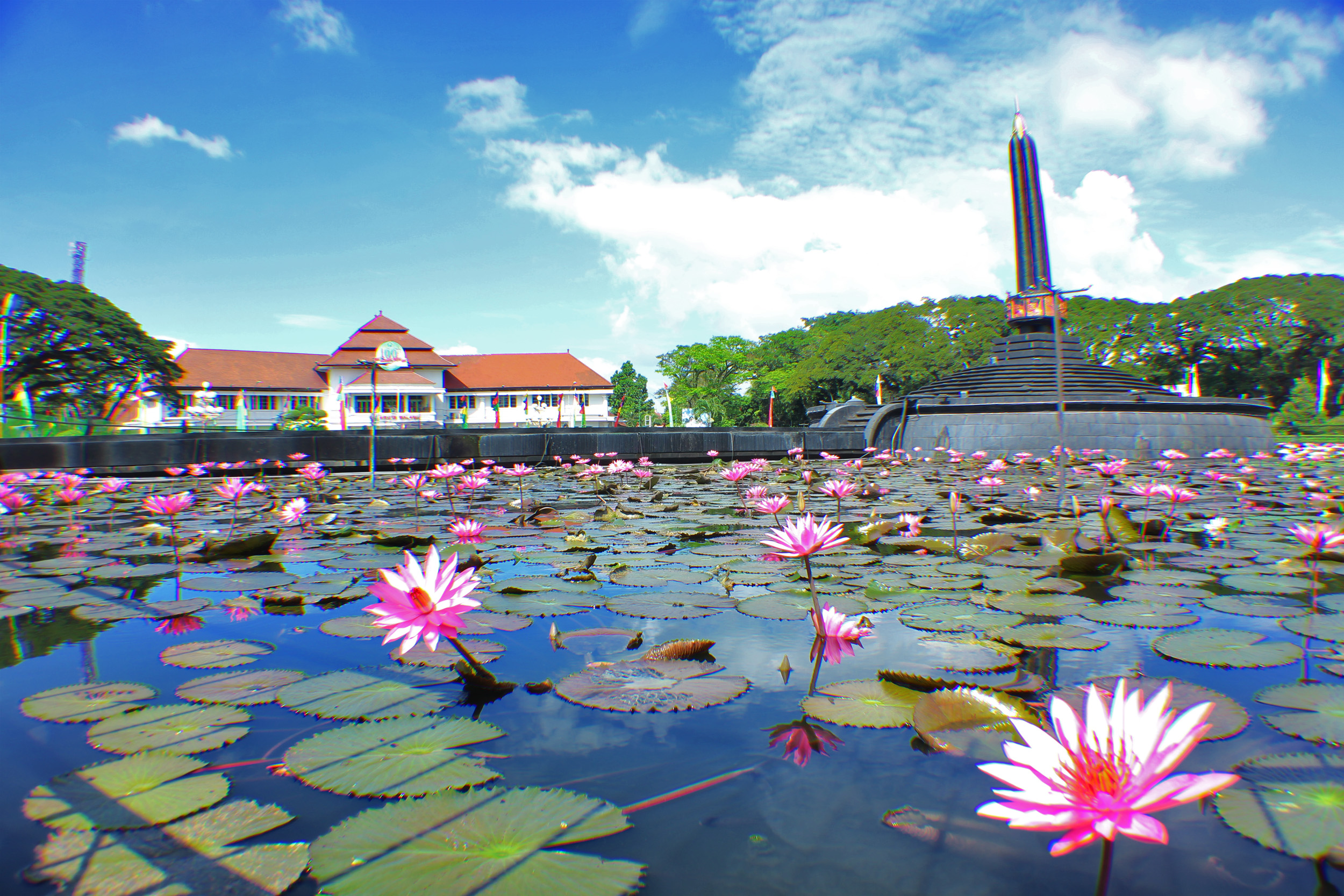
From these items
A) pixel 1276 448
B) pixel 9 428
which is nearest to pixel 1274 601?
pixel 1276 448

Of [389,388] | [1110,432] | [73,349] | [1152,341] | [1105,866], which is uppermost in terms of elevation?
[1152,341]

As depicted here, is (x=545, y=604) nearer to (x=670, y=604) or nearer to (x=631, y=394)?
(x=670, y=604)

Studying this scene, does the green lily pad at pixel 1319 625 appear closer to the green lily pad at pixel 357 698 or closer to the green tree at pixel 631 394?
the green lily pad at pixel 357 698

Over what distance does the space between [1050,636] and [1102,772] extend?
1.05 meters

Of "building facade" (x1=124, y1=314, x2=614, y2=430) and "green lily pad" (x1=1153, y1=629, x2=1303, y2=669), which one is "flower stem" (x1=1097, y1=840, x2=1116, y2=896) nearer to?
"green lily pad" (x1=1153, y1=629, x2=1303, y2=669)

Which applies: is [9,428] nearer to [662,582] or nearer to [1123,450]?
[662,582]

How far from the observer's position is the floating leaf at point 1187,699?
918 millimetres

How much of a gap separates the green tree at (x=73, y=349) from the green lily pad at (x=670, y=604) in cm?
2649

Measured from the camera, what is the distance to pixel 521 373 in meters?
37.3

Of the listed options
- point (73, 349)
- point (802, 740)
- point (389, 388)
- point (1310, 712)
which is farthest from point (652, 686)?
point (389, 388)

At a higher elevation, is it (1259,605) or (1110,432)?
(1110,432)

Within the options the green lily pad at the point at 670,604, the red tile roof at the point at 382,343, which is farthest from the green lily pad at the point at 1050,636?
the red tile roof at the point at 382,343

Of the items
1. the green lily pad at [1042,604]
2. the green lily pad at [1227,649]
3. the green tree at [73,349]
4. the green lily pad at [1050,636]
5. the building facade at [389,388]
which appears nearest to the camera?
the green lily pad at [1227,649]

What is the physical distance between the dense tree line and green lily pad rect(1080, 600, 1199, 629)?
27.2 m
